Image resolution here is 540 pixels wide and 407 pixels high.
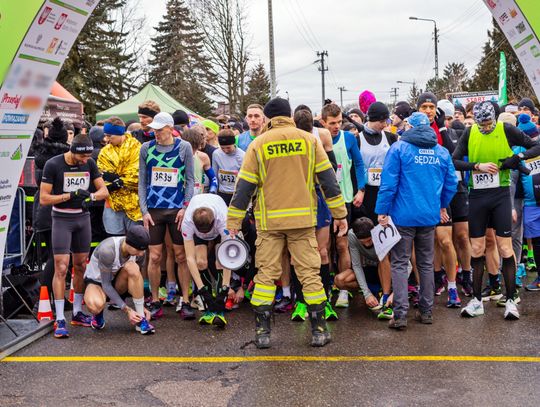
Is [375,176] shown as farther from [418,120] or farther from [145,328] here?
[145,328]

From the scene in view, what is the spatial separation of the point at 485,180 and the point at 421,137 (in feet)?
3.11

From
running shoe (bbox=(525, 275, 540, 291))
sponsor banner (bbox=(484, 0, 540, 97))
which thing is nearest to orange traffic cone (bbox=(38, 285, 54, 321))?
sponsor banner (bbox=(484, 0, 540, 97))

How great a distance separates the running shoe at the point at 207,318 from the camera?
645 centimetres

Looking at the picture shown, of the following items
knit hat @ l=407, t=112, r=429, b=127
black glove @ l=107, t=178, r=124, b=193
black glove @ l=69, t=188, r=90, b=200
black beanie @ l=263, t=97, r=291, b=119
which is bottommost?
black glove @ l=69, t=188, r=90, b=200

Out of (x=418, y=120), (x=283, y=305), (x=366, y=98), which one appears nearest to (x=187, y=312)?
(x=283, y=305)

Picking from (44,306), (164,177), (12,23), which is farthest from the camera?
(164,177)

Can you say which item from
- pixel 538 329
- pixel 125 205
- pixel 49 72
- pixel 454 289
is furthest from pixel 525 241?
pixel 49 72

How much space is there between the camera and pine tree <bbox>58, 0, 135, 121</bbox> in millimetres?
37656

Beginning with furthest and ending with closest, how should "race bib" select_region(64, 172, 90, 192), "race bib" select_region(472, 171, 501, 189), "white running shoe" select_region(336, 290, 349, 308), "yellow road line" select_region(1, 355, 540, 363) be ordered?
1. "white running shoe" select_region(336, 290, 349, 308)
2. "race bib" select_region(472, 171, 501, 189)
3. "race bib" select_region(64, 172, 90, 192)
4. "yellow road line" select_region(1, 355, 540, 363)

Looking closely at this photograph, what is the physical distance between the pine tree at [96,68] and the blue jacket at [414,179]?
34030mm

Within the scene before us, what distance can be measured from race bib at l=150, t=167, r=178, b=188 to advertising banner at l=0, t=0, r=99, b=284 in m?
1.48

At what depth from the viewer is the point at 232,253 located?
6191 millimetres

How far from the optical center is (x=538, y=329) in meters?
6.03

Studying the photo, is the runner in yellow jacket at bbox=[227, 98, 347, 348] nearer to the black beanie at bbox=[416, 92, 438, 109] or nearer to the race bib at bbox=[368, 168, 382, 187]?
the race bib at bbox=[368, 168, 382, 187]
